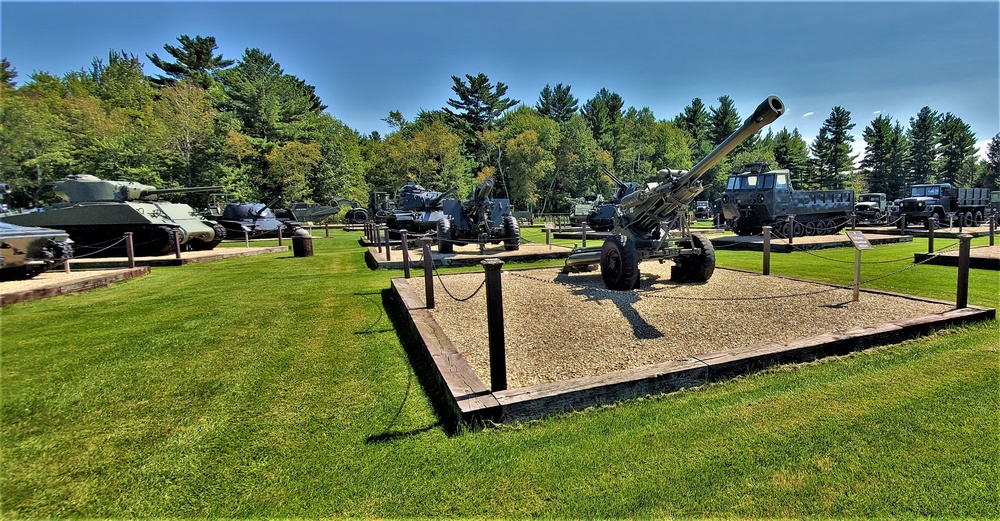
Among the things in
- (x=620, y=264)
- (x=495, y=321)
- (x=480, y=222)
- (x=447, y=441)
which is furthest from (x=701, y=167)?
(x=480, y=222)

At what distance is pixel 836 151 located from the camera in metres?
55.4

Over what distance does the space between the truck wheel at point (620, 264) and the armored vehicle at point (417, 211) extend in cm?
873

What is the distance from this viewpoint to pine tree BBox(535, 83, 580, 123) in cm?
6106

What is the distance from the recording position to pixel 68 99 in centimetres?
3105

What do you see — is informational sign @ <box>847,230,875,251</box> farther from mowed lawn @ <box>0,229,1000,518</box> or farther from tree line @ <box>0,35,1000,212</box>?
tree line @ <box>0,35,1000,212</box>

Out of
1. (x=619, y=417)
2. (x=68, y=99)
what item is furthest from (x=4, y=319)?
(x=68, y=99)

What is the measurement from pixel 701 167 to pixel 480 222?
8.29 metres

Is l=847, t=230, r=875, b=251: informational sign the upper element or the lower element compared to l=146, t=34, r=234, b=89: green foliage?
lower

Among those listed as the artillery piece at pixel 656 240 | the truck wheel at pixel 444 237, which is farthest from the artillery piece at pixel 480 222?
the artillery piece at pixel 656 240

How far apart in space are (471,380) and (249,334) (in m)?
3.20

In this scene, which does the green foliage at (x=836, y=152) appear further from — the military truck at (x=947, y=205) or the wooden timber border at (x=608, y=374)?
the wooden timber border at (x=608, y=374)

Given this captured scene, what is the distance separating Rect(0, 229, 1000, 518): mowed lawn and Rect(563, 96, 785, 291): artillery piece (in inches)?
97.2

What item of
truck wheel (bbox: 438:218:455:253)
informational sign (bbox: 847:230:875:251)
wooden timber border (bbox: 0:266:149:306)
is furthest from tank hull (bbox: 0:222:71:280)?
informational sign (bbox: 847:230:875:251)

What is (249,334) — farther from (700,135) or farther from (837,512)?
(700,135)
